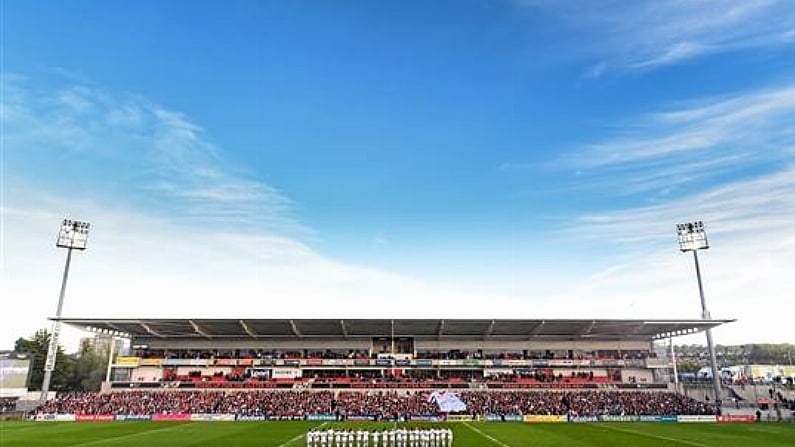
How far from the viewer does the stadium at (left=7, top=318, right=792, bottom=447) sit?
5097 cm

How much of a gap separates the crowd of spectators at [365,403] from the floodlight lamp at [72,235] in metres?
A: 16.0

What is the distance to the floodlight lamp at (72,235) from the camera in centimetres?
5903

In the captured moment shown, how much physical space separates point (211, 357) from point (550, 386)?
41.2m

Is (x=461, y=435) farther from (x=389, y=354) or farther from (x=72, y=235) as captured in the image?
(x=72, y=235)

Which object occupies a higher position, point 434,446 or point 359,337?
point 359,337

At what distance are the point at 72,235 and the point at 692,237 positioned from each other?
67.8 metres

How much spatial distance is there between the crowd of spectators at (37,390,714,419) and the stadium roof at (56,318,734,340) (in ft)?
24.1

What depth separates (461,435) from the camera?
113 ft

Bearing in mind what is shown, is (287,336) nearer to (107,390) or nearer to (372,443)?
(107,390)

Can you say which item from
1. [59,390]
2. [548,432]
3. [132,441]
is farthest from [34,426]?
[59,390]

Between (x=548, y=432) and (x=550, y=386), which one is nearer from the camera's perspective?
(x=548, y=432)

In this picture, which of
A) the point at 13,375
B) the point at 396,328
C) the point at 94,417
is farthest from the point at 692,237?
the point at 13,375

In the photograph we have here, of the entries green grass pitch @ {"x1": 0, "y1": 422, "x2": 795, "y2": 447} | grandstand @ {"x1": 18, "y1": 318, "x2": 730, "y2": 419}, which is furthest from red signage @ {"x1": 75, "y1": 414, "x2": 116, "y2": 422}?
green grass pitch @ {"x1": 0, "y1": 422, "x2": 795, "y2": 447}

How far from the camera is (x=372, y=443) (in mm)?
28906
